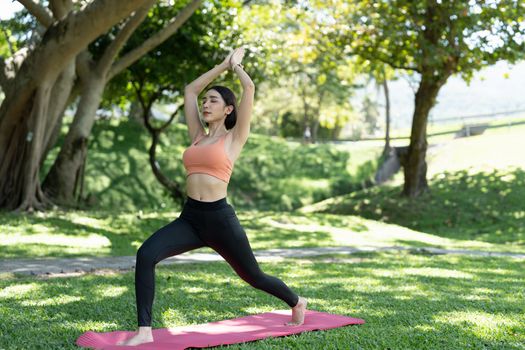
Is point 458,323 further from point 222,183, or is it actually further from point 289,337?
point 222,183

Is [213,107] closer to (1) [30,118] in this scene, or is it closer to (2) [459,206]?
(1) [30,118]

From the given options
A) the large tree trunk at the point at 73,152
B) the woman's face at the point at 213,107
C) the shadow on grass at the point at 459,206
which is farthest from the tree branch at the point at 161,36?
the woman's face at the point at 213,107

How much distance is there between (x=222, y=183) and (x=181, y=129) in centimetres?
2491

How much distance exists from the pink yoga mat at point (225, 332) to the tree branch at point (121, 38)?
834 centimetres

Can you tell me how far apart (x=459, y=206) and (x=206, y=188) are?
58.0 feet

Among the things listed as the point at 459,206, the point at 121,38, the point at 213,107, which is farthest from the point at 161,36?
the point at 213,107

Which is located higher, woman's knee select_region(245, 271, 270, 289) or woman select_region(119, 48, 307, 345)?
woman select_region(119, 48, 307, 345)

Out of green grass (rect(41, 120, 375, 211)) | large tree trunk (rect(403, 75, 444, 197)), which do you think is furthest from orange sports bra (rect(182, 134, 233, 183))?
green grass (rect(41, 120, 375, 211))

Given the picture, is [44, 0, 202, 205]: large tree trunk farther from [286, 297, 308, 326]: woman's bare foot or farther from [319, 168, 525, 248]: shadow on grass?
[286, 297, 308, 326]: woman's bare foot

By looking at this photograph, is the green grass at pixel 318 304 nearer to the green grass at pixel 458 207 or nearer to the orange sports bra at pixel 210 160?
the orange sports bra at pixel 210 160

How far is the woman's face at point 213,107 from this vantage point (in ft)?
18.2

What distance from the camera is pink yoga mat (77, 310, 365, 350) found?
505 cm

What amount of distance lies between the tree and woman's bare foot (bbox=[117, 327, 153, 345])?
15.1 meters

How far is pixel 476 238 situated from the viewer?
18969mm
